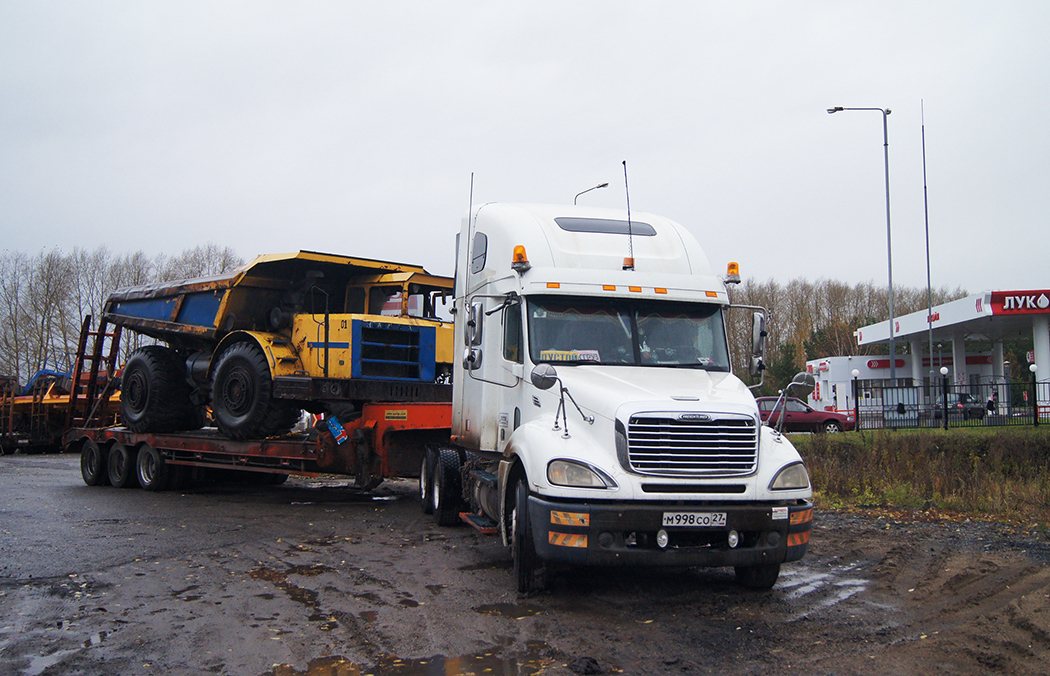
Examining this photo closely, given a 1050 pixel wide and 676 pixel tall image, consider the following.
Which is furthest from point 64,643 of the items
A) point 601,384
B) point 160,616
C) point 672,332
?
point 672,332

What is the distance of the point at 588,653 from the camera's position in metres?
5.54

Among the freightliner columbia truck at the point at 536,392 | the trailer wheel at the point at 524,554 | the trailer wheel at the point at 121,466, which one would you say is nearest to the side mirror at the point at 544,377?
the freightliner columbia truck at the point at 536,392

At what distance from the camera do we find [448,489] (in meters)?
10.7

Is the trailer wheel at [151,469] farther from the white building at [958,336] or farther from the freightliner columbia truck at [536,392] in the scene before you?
the white building at [958,336]

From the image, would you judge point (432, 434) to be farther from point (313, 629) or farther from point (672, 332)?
point (313, 629)

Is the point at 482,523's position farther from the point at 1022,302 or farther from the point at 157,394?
the point at 1022,302

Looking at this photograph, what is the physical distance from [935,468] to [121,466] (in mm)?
14242

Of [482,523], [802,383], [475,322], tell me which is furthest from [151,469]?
[802,383]

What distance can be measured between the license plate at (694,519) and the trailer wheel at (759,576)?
31.8 inches

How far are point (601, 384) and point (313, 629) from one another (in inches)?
117

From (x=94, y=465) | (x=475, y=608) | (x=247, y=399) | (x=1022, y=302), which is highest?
(x=1022, y=302)

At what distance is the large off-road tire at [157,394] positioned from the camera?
1533cm

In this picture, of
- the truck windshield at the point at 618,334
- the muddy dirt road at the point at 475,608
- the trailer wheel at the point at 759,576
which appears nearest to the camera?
the muddy dirt road at the point at 475,608

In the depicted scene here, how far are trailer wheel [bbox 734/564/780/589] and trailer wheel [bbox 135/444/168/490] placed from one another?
11.5 meters
